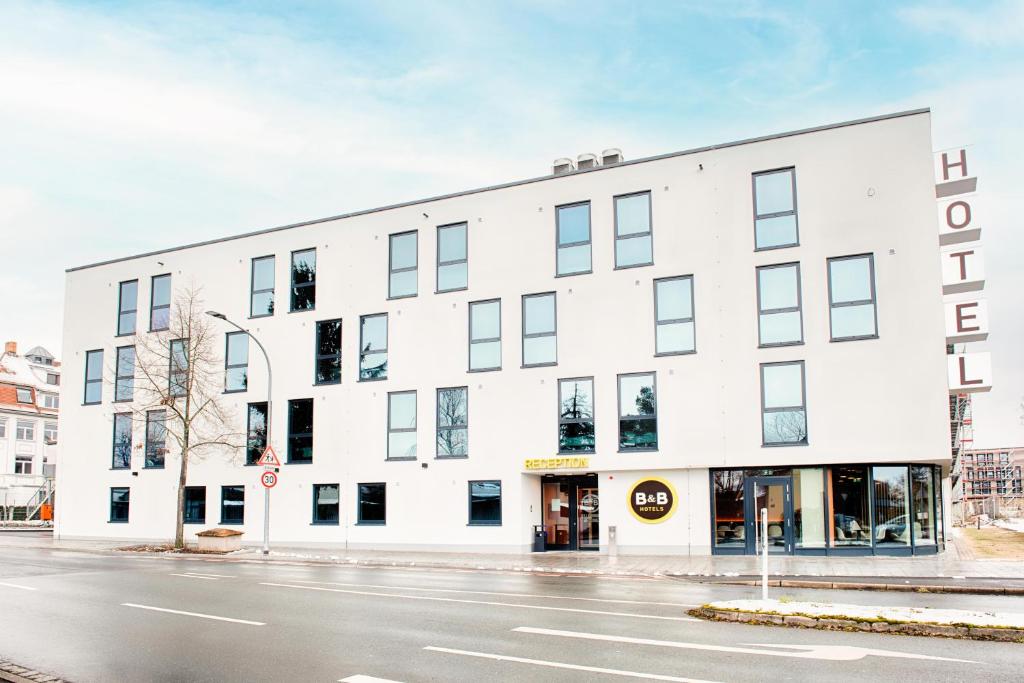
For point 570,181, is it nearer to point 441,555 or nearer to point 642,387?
point 642,387

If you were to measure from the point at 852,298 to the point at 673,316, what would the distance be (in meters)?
5.05

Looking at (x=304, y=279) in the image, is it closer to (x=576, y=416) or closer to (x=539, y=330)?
(x=539, y=330)

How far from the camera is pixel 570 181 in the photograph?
95.9 feet

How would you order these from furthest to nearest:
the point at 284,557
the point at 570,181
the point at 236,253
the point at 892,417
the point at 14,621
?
1. the point at 236,253
2. the point at 570,181
3. the point at 284,557
4. the point at 892,417
5. the point at 14,621

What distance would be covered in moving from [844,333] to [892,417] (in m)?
2.59

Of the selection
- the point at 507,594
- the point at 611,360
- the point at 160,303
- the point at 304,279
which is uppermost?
the point at 304,279

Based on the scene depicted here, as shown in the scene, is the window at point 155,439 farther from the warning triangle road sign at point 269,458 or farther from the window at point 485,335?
the window at point 485,335

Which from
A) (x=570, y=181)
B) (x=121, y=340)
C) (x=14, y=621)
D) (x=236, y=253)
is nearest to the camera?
(x=14, y=621)

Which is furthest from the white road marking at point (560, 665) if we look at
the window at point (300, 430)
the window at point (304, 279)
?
the window at point (304, 279)

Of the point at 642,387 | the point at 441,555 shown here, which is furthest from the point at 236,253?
the point at 642,387

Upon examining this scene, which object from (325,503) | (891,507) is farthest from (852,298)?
(325,503)

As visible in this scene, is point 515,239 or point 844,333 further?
point 515,239

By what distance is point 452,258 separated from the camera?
31031mm

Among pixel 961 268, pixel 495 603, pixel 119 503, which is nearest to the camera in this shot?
pixel 495 603
